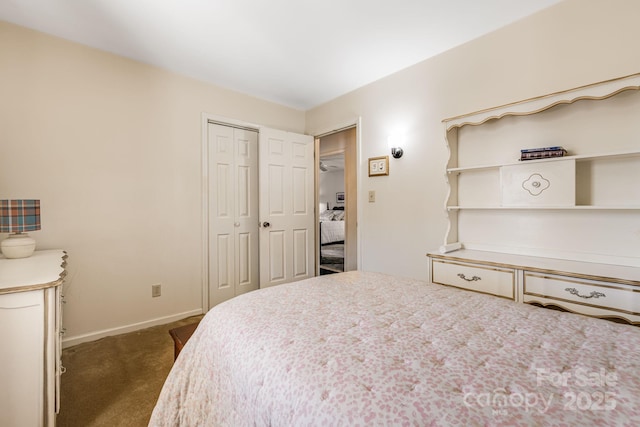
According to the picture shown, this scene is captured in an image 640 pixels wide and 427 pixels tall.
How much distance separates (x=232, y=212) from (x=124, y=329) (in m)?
1.48

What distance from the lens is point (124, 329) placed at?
2521 millimetres

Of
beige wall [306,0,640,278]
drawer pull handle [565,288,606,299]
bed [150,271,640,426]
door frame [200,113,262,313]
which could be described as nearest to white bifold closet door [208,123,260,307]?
door frame [200,113,262,313]

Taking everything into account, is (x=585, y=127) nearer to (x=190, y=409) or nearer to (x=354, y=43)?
(x=354, y=43)

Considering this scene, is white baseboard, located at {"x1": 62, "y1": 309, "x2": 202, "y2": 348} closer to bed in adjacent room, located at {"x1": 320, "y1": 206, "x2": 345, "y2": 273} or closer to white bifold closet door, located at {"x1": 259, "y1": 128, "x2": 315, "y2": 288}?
white bifold closet door, located at {"x1": 259, "y1": 128, "x2": 315, "y2": 288}

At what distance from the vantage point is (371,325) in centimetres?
99

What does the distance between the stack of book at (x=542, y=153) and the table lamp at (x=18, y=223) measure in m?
3.21

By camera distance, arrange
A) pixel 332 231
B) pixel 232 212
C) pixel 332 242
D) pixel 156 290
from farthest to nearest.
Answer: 1. pixel 332 242
2. pixel 332 231
3. pixel 232 212
4. pixel 156 290

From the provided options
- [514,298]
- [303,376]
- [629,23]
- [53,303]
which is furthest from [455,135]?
[53,303]

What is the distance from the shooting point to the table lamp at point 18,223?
168cm

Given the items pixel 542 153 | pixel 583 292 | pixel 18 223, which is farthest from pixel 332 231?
pixel 18 223

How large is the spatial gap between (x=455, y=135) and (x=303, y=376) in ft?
7.51

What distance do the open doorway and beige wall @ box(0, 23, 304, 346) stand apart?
1720 millimetres

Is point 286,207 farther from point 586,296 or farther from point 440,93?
point 586,296

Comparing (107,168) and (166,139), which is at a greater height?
(166,139)
